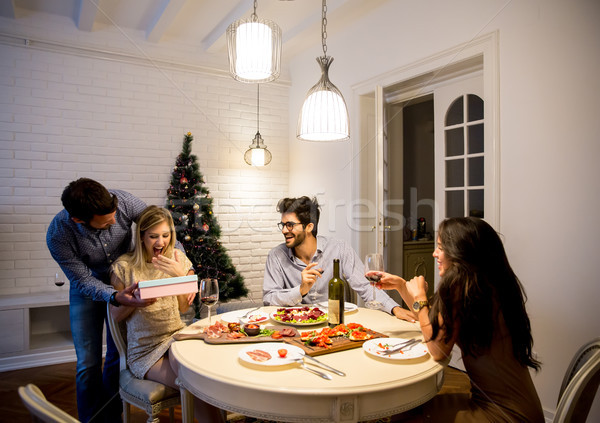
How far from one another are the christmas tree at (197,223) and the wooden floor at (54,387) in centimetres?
127

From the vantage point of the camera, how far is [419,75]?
329 centimetres

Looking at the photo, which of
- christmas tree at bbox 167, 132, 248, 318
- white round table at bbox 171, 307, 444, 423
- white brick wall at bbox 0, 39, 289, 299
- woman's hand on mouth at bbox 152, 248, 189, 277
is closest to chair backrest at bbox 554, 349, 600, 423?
white round table at bbox 171, 307, 444, 423

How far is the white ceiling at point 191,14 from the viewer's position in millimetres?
3648

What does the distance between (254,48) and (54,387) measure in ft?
9.19

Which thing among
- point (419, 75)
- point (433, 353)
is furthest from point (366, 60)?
point (433, 353)

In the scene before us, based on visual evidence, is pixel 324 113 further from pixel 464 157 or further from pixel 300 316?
pixel 464 157

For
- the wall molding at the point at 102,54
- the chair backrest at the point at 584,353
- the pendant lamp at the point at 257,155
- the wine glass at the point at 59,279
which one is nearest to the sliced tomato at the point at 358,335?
the chair backrest at the point at 584,353

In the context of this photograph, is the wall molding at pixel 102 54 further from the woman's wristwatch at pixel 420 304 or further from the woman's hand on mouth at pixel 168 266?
the woman's wristwatch at pixel 420 304

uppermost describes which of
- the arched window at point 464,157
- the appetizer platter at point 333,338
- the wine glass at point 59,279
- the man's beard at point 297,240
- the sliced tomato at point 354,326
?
the arched window at point 464,157

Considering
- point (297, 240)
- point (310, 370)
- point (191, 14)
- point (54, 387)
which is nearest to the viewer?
point (310, 370)

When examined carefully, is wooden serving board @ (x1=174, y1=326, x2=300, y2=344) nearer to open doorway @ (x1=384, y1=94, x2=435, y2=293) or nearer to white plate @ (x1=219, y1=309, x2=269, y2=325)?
white plate @ (x1=219, y1=309, x2=269, y2=325)

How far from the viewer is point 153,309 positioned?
1.91 metres

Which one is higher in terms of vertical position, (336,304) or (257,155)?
(257,155)

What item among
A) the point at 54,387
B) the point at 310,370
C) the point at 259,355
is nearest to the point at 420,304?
the point at 310,370
